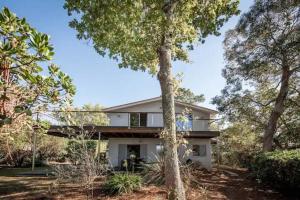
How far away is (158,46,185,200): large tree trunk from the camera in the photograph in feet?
26.1

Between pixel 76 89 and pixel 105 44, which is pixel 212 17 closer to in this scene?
pixel 105 44

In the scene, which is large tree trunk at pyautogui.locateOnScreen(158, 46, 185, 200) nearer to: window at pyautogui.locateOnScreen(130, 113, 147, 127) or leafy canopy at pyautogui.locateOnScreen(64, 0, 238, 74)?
leafy canopy at pyautogui.locateOnScreen(64, 0, 238, 74)

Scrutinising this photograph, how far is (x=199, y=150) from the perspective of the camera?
60.0 ft

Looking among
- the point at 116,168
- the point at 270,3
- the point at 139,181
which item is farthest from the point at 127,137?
the point at 270,3

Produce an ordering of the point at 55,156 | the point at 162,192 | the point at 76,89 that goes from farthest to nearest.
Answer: the point at 55,156 < the point at 162,192 < the point at 76,89

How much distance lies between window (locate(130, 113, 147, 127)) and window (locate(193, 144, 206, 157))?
4427mm

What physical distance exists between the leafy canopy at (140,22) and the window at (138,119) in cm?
867

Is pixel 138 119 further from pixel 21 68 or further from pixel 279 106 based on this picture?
pixel 21 68

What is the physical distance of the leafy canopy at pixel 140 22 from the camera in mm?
8219

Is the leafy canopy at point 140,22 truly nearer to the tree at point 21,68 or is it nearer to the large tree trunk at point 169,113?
the large tree trunk at point 169,113

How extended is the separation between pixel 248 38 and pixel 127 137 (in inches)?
451

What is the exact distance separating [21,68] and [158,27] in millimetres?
7143

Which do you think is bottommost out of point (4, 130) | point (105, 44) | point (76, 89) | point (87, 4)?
point (4, 130)

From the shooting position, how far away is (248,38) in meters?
15.2
